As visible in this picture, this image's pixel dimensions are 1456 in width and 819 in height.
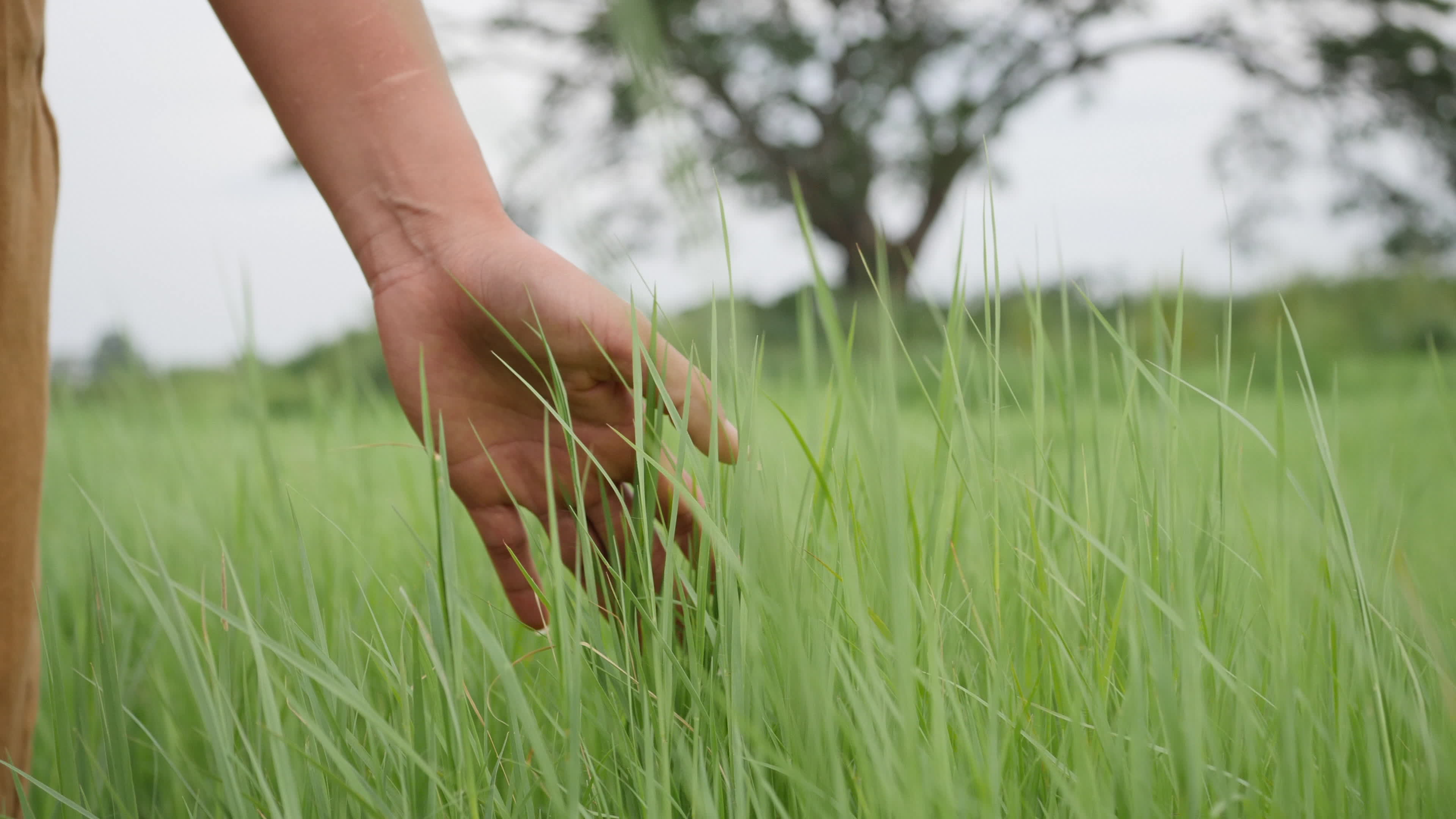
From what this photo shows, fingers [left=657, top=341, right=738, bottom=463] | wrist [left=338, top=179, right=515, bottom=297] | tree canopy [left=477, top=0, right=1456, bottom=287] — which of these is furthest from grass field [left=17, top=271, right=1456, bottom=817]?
tree canopy [left=477, top=0, right=1456, bottom=287]

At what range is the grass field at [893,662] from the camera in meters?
0.44

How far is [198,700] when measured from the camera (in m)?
0.42

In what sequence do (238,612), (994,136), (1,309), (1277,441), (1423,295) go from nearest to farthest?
(1277,441) < (1,309) < (238,612) < (1423,295) < (994,136)

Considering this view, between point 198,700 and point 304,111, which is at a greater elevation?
point 304,111

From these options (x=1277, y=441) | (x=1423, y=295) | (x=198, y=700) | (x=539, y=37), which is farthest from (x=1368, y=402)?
(x=539, y=37)

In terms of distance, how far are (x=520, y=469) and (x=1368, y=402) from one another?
450 centimetres

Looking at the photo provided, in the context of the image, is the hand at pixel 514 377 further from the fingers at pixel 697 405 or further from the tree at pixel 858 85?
the tree at pixel 858 85

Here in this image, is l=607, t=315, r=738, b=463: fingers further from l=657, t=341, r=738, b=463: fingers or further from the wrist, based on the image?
the wrist

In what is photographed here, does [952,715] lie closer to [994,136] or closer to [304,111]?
[304,111]

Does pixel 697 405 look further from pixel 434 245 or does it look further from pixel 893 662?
pixel 434 245

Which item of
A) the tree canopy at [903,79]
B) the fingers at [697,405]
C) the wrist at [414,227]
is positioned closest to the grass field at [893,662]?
the fingers at [697,405]

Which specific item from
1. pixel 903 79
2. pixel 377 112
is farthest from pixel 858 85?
pixel 377 112

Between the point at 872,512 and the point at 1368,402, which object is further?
the point at 1368,402

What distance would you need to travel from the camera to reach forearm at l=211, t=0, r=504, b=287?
2.62ft
